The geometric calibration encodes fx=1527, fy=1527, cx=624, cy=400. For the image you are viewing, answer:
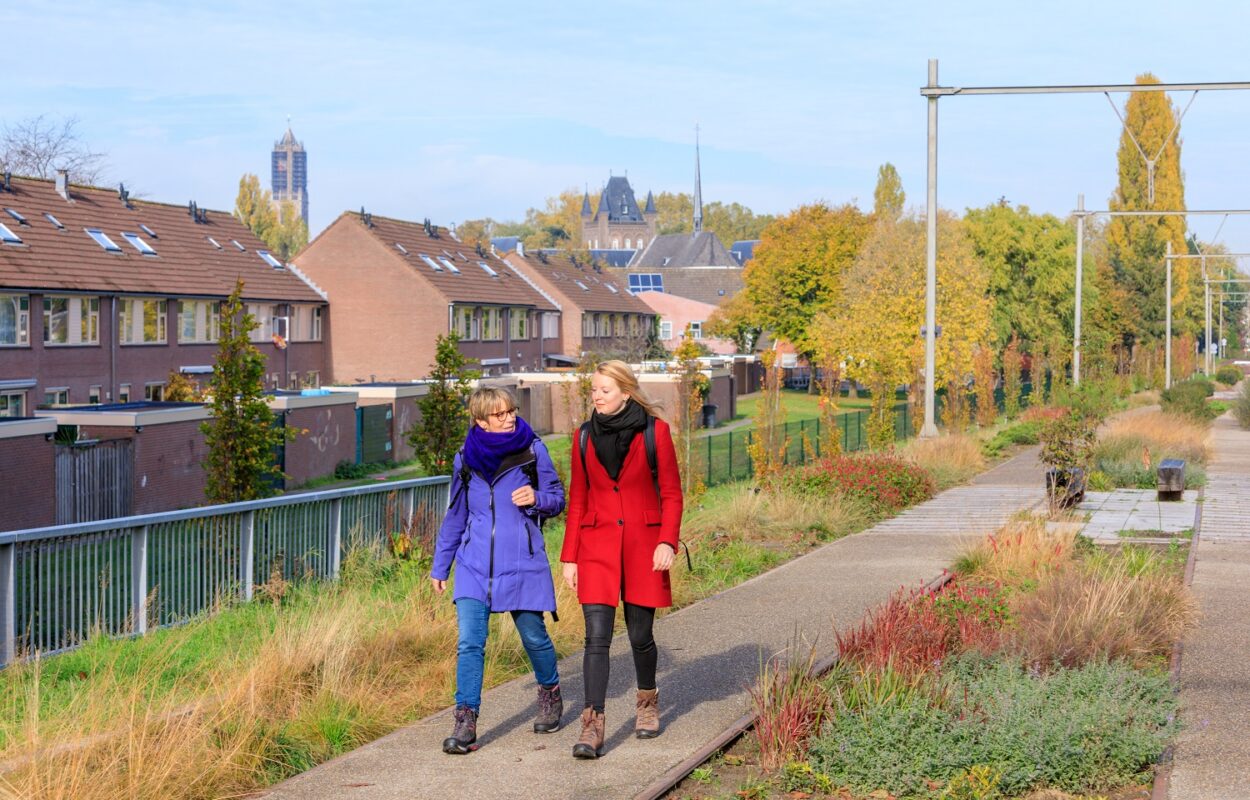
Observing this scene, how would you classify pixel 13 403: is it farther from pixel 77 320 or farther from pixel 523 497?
pixel 523 497

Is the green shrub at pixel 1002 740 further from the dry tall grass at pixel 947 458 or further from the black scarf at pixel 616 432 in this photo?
the dry tall grass at pixel 947 458

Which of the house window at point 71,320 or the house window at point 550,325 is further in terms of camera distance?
the house window at point 550,325

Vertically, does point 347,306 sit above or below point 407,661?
above

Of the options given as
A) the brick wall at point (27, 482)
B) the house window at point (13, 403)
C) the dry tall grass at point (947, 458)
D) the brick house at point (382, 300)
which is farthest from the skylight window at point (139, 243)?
the dry tall grass at point (947, 458)

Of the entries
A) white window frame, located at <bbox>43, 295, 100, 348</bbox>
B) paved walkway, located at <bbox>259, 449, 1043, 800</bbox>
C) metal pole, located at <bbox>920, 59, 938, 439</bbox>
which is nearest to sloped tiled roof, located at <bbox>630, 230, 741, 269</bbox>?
white window frame, located at <bbox>43, 295, 100, 348</bbox>

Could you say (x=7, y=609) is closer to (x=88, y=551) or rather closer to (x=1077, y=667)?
(x=88, y=551)

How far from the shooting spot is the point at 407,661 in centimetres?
892

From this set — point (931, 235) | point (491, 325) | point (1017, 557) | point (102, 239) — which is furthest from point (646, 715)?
point (491, 325)

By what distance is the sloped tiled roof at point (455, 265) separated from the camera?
66875mm

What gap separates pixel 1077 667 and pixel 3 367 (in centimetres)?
3758

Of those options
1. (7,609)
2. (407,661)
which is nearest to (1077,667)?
(407,661)

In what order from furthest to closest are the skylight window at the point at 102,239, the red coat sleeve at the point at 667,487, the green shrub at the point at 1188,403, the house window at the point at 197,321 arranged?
the house window at the point at 197,321 < the skylight window at the point at 102,239 < the green shrub at the point at 1188,403 < the red coat sleeve at the point at 667,487

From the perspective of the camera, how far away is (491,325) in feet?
233

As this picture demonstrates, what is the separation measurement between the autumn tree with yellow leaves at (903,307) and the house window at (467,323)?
15.4m
